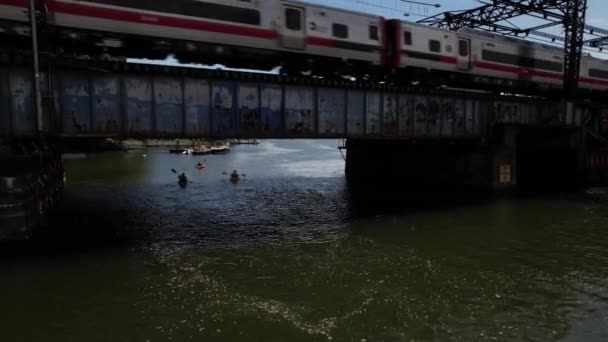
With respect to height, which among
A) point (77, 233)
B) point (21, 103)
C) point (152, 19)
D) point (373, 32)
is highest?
point (373, 32)

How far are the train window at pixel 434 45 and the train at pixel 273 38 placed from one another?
0.05 m

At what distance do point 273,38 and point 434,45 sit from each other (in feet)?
31.3

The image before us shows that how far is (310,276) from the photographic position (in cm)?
1246

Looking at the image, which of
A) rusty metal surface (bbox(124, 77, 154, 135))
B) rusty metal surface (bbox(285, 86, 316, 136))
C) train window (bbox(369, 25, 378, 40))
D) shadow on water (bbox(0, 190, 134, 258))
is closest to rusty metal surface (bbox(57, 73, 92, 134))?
rusty metal surface (bbox(124, 77, 154, 135))

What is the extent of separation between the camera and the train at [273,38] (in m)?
14.0

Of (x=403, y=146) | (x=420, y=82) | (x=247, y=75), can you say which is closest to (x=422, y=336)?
(x=247, y=75)

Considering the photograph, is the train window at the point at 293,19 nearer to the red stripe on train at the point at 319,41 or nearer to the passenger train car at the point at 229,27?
the passenger train car at the point at 229,27

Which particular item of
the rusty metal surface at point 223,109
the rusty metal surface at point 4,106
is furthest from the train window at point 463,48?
the rusty metal surface at point 4,106

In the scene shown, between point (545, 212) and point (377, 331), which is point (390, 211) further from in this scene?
point (377, 331)

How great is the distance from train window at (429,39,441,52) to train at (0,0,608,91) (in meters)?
0.05

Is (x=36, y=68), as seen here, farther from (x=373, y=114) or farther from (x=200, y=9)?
(x=373, y=114)

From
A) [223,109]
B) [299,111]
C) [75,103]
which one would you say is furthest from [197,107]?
[299,111]

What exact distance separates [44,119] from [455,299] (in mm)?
13884

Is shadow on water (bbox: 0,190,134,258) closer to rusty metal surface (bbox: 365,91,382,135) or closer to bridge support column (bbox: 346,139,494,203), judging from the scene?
rusty metal surface (bbox: 365,91,382,135)
